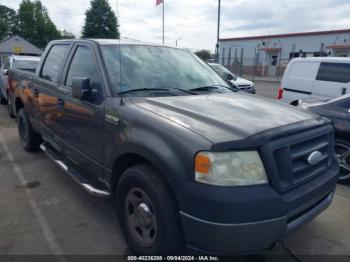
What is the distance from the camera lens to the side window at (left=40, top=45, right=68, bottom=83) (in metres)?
4.21

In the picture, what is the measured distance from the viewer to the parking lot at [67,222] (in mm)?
3010

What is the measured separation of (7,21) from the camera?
76000 millimetres

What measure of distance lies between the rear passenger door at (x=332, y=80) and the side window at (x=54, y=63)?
642cm

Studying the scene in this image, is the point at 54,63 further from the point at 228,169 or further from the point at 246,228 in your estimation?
the point at 246,228

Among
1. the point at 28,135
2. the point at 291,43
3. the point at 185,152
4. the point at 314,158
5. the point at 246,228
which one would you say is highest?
the point at 291,43

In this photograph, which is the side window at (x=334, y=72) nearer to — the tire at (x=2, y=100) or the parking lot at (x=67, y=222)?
the parking lot at (x=67, y=222)

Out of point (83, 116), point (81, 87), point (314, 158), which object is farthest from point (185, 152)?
point (83, 116)

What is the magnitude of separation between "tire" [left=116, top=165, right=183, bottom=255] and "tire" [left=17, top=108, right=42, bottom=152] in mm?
3314

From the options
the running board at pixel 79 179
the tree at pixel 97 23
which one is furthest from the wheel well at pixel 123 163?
the tree at pixel 97 23

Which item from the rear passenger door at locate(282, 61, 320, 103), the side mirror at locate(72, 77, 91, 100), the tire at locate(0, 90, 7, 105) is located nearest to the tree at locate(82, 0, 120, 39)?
the tire at locate(0, 90, 7, 105)

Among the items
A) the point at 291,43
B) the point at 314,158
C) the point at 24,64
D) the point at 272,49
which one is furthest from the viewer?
the point at 272,49

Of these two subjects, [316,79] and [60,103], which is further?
[316,79]

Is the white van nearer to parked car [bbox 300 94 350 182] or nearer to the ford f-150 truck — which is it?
parked car [bbox 300 94 350 182]

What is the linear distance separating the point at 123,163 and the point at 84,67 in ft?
4.36
